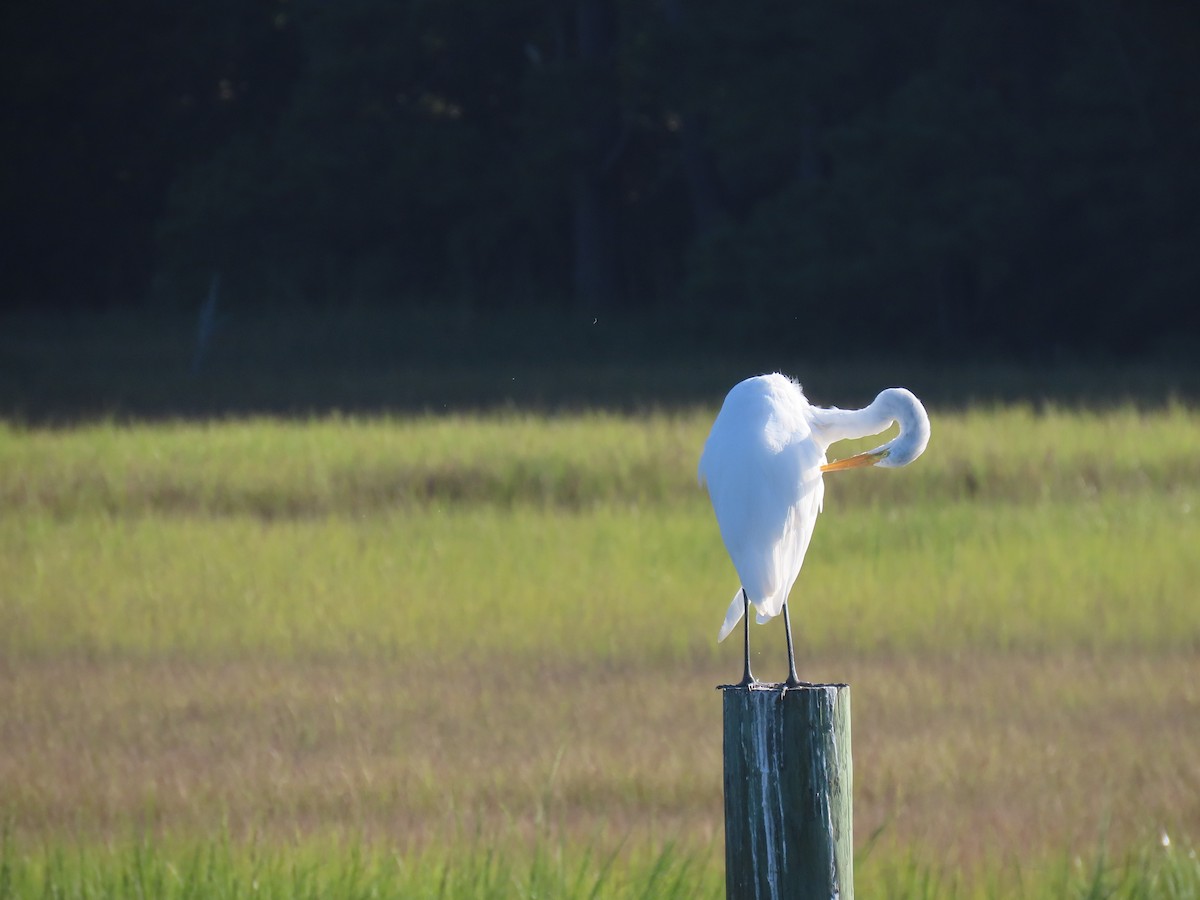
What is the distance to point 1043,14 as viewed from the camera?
948 inches

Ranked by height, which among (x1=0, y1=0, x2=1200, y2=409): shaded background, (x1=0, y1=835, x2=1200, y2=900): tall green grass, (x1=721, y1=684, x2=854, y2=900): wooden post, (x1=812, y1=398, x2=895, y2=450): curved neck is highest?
(x1=0, y1=0, x2=1200, y2=409): shaded background

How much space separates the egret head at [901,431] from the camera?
3156 millimetres

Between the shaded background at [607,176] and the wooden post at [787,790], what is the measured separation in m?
18.5

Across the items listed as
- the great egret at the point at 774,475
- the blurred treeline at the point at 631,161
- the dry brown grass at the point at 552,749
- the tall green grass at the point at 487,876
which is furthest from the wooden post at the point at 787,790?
the blurred treeline at the point at 631,161

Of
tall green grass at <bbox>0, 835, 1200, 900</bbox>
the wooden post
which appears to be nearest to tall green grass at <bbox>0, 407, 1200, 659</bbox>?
tall green grass at <bbox>0, 835, 1200, 900</bbox>

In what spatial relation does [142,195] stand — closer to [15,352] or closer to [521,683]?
[15,352]

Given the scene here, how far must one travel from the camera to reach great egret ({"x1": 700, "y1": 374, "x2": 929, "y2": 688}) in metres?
3.26

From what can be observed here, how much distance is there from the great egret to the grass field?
25.9 inches

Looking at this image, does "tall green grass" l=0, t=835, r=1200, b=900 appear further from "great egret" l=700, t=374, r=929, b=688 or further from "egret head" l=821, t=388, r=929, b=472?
"egret head" l=821, t=388, r=929, b=472

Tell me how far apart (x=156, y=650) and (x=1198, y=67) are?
1818 centimetres

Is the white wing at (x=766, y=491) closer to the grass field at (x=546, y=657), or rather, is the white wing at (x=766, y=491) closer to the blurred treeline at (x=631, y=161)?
the grass field at (x=546, y=657)

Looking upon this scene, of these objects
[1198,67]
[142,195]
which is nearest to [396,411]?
[1198,67]

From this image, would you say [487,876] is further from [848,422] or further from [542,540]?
[542,540]

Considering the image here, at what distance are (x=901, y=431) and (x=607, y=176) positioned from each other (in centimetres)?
2767
